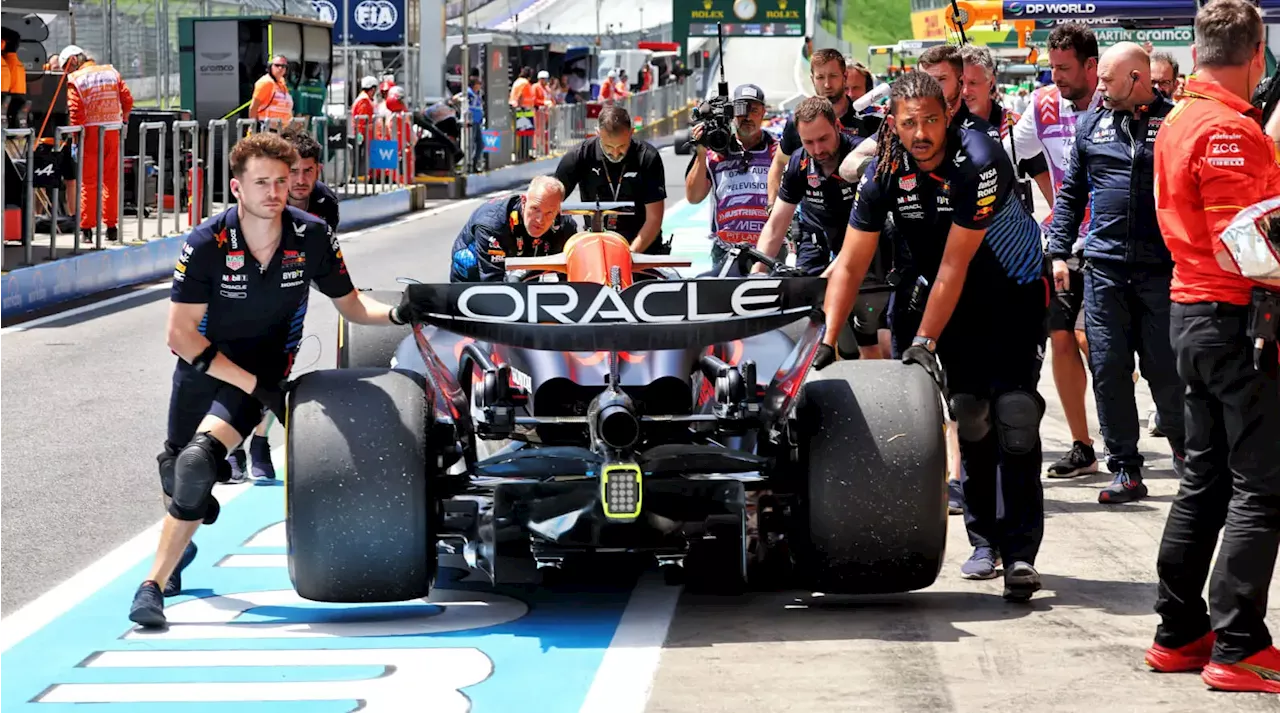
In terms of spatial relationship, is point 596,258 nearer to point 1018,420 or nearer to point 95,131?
point 1018,420

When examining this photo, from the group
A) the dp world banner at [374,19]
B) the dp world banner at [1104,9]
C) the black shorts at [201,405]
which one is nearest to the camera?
the black shorts at [201,405]

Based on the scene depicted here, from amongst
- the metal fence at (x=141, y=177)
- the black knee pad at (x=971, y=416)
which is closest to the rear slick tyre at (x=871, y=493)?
the black knee pad at (x=971, y=416)

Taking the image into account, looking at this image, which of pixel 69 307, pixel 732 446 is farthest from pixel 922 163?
pixel 69 307

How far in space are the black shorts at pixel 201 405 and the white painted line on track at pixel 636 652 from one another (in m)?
1.48

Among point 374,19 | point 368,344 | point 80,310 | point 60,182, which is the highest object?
point 374,19

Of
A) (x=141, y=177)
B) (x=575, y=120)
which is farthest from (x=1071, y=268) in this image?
(x=575, y=120)

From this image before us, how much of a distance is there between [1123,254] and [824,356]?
2.32 meters

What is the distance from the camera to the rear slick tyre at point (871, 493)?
6.52m

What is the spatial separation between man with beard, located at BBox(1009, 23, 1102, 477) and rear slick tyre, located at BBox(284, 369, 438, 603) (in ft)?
13.2

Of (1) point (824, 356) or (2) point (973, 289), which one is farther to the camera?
(2) point (973, 289)

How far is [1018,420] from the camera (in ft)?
23.4

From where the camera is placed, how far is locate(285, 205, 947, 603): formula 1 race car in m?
6.39

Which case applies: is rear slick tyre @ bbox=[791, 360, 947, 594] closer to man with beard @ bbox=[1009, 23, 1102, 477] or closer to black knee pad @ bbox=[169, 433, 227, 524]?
black knee pad @ bbox=[169, 433, 227, 524]

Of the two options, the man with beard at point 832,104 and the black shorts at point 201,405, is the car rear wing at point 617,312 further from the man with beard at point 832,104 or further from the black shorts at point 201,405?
the man with beard at point 832,104
